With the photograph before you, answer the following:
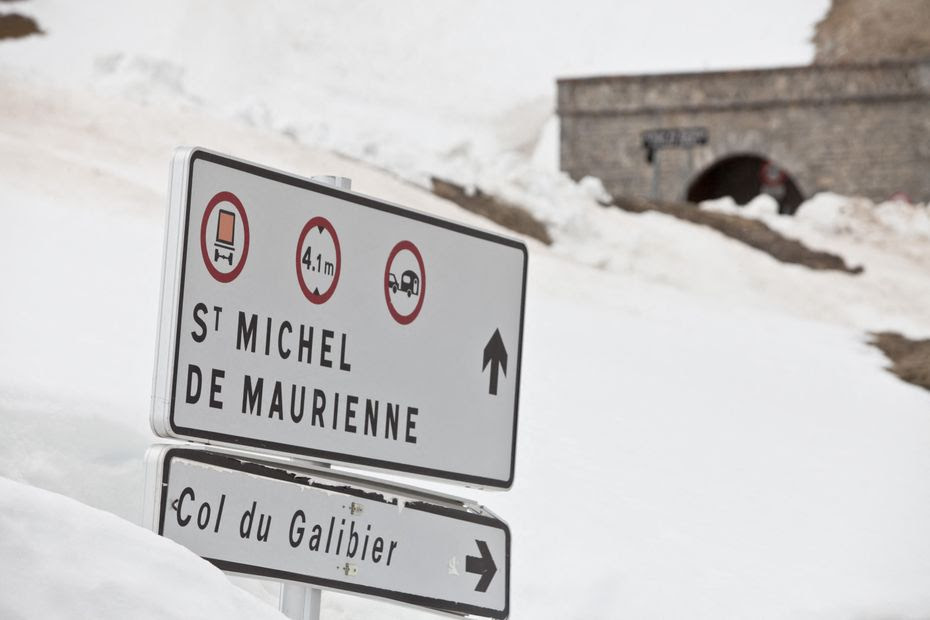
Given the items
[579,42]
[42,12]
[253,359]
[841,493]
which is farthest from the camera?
[579,42]

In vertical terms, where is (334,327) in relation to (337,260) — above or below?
below

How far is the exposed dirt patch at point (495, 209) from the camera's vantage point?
14695 millimetres

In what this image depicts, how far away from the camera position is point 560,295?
37.9 feet

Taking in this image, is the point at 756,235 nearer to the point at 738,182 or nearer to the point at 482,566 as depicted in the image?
the point at 738,182

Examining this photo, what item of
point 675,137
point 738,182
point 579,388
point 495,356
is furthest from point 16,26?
point 495,356

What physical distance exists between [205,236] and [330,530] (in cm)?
57

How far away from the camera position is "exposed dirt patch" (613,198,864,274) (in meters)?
17.1

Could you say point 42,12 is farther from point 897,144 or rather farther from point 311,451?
point 311,451

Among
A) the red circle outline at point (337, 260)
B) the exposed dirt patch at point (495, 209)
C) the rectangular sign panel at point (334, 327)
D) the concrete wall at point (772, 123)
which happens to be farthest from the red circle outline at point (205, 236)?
the concrete wall at point (772, 123)

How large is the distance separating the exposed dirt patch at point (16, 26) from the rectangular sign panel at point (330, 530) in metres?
31.5

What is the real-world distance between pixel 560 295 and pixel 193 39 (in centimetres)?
2667

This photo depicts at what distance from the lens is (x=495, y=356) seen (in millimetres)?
2688

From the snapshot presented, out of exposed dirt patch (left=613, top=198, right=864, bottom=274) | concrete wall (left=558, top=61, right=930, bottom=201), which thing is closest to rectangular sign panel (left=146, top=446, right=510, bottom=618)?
exposed dirt patch (left=613, top=198, right=864, bottom=274)

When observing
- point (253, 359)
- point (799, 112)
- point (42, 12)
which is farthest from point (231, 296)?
point (42, 12)
